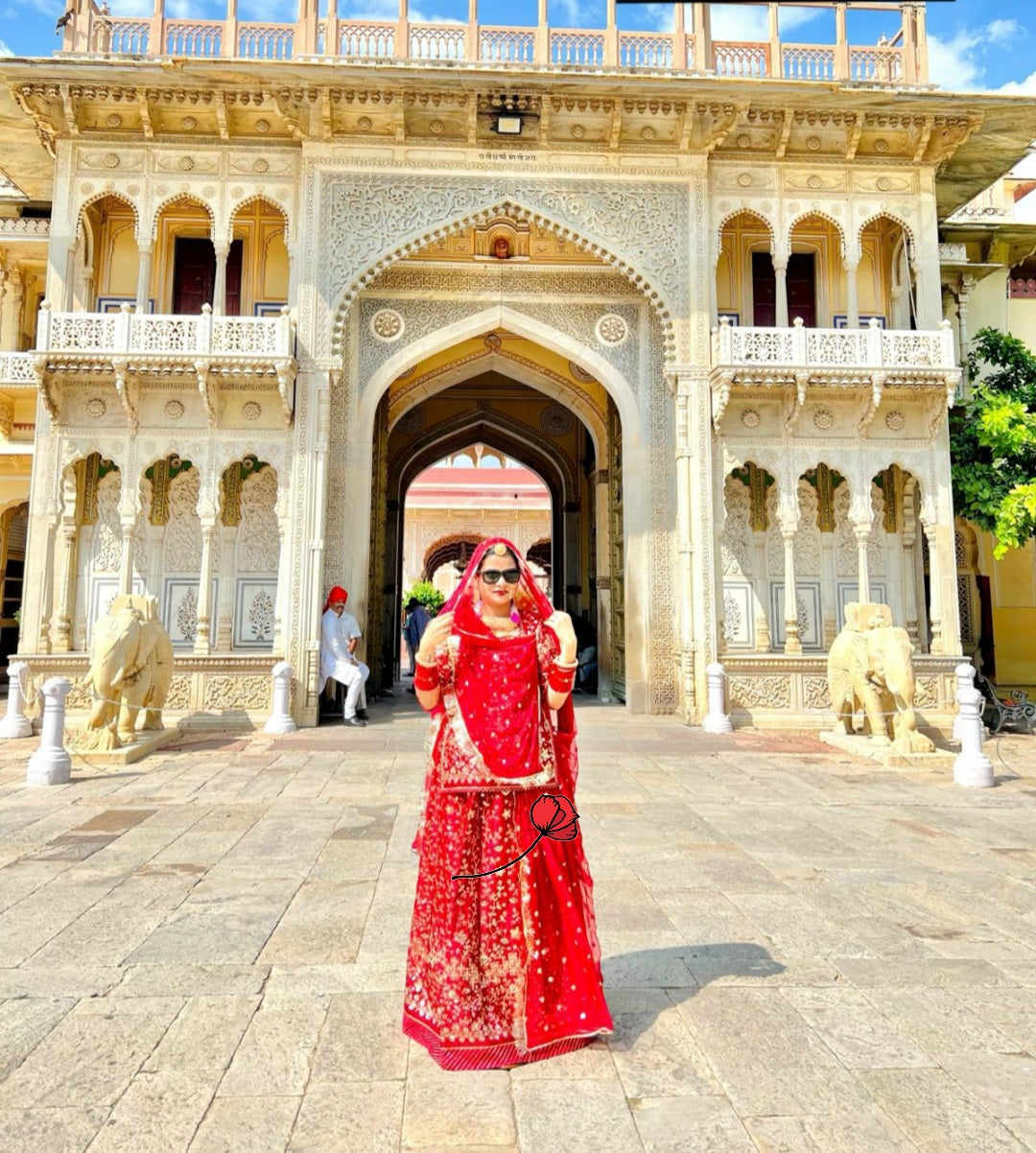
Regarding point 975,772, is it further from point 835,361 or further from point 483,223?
point 483,223

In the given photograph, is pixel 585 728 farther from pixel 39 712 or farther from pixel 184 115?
pixel 184 115

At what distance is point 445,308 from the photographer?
1145 cm

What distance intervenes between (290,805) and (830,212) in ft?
34.6

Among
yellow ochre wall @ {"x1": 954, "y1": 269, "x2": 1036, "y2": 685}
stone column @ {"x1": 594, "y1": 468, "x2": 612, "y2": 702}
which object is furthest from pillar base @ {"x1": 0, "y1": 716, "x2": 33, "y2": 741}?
yellow ochre wall @ {"x1": 954, "y1": 269, "x2": 1036, "y2": 685}

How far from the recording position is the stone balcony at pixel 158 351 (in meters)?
9.85

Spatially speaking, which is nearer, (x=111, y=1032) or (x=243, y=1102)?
(x=243, y=1102)

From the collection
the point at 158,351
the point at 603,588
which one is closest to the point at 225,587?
the point at 158,351

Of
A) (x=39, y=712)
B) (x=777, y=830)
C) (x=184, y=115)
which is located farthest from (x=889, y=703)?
(x=184, y=115)

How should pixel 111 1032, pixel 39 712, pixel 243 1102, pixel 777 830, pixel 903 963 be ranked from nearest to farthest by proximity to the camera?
1. pixel 243 1102
2. pixel 111 1032
3. pixel 903 963
4. pixel 777 830
5. pixel 39 712

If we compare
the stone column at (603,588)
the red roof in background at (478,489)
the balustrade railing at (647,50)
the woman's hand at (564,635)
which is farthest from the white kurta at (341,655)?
the red roof in background at (478,489)

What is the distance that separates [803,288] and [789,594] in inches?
198

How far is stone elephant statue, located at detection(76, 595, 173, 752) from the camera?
7.48 metres

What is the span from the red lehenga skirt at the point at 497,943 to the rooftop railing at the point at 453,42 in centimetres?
1075

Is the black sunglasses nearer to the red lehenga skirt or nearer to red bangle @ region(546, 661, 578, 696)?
red bangle @ region(546, 661, 578, 696)
